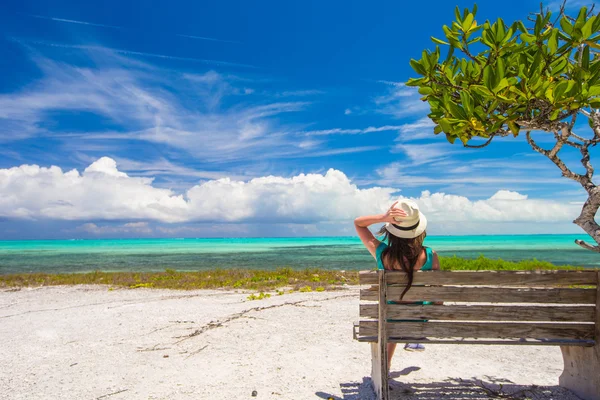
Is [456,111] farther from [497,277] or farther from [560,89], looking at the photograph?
[497,277]

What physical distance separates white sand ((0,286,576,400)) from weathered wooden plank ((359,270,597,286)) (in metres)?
1.56

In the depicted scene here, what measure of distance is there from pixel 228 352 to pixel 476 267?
39.5 feet

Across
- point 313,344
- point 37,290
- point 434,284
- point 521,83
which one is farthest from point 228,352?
point 37,290

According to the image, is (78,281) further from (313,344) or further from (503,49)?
(503,49)

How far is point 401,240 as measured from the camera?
448 cm

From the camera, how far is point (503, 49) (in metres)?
3.71

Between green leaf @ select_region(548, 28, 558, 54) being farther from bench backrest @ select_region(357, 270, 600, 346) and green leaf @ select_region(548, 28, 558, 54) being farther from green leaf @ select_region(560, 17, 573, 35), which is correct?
bench backrest @ select_region(357, 270, 600, 346)

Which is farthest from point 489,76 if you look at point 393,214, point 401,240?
point 401,240

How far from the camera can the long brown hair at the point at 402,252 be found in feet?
14.3

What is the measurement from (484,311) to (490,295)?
0.60 feet

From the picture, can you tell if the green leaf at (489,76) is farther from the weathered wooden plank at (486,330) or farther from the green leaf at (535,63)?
the weathered wooden plank at (486,330)

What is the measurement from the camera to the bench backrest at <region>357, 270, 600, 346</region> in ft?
13.9

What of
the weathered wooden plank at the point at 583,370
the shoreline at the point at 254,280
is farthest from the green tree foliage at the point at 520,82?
the shoreline at the point at 254,280

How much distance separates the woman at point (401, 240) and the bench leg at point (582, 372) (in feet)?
5.71
